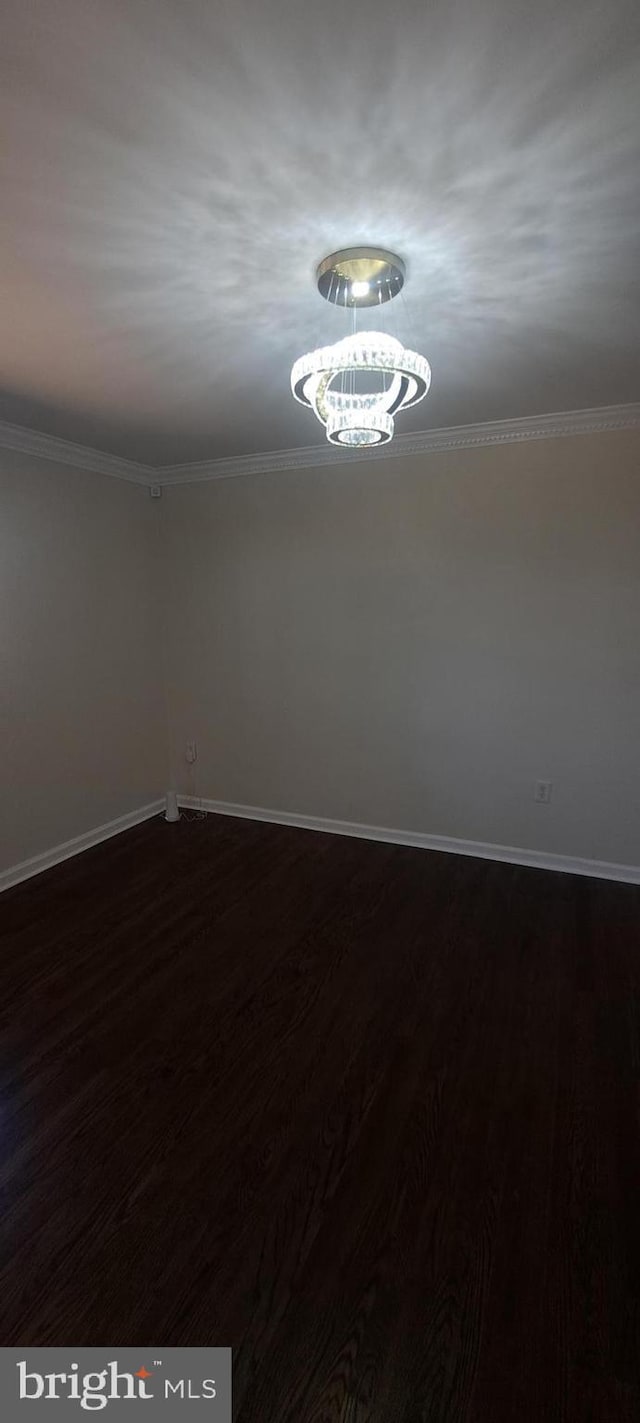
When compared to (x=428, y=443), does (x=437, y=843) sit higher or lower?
lower

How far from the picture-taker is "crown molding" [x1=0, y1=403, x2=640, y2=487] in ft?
9.94

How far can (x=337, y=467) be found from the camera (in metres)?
Answer: 3.63

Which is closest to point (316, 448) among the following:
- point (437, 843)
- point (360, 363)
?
point (360, 363)

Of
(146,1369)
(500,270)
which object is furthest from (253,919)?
(500,270)

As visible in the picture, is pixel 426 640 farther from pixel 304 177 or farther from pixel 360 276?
pixel 304 177

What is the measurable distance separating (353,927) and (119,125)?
2.79m

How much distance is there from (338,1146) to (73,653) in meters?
2.88

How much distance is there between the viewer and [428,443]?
3354 millimetres

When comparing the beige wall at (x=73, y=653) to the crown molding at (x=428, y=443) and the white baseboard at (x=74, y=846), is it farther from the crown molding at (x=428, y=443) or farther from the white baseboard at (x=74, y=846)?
the crown molding at (x=428, y=443)

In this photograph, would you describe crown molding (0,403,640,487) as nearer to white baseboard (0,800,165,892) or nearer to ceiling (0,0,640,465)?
ceiling (0,0,640,465)

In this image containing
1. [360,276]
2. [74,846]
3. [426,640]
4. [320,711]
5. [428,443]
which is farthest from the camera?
[320,711]

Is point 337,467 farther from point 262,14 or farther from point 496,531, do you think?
point 262,14

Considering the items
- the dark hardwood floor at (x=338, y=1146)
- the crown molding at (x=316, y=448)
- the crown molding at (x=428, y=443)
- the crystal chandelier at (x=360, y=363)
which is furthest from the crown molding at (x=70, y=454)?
the dark hardwood floor at (x=338, y=1146)

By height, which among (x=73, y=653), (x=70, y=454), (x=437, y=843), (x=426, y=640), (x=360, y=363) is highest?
(x=70, y=454)
